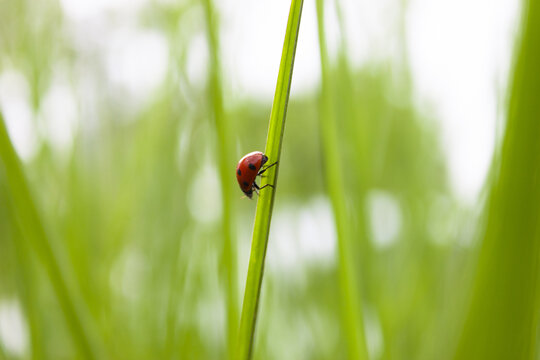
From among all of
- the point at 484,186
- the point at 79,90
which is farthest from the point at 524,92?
the point at 79,90

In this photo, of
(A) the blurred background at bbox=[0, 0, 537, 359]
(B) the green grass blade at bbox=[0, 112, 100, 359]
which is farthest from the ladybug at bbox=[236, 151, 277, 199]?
(B) the green grass blade at bbox=[0, 112, 100, 359]

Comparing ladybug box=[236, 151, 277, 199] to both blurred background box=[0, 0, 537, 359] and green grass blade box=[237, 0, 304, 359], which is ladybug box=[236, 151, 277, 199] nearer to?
blurred background box=[0, 0, 537, 359]

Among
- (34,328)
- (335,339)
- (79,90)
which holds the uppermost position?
(79,90)

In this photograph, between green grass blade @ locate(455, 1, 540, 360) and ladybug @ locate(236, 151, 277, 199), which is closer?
green grass blade @ locate(455, 1, 540, 360)

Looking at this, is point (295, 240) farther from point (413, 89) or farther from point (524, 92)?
point (524, 92)

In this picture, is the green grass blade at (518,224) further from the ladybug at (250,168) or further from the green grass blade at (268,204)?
the ladybug at (250,168)

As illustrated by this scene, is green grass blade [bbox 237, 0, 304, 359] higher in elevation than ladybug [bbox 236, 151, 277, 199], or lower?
higher

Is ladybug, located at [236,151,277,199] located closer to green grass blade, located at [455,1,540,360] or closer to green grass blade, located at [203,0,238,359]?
green grass blade, located at [203,0,238,359]
